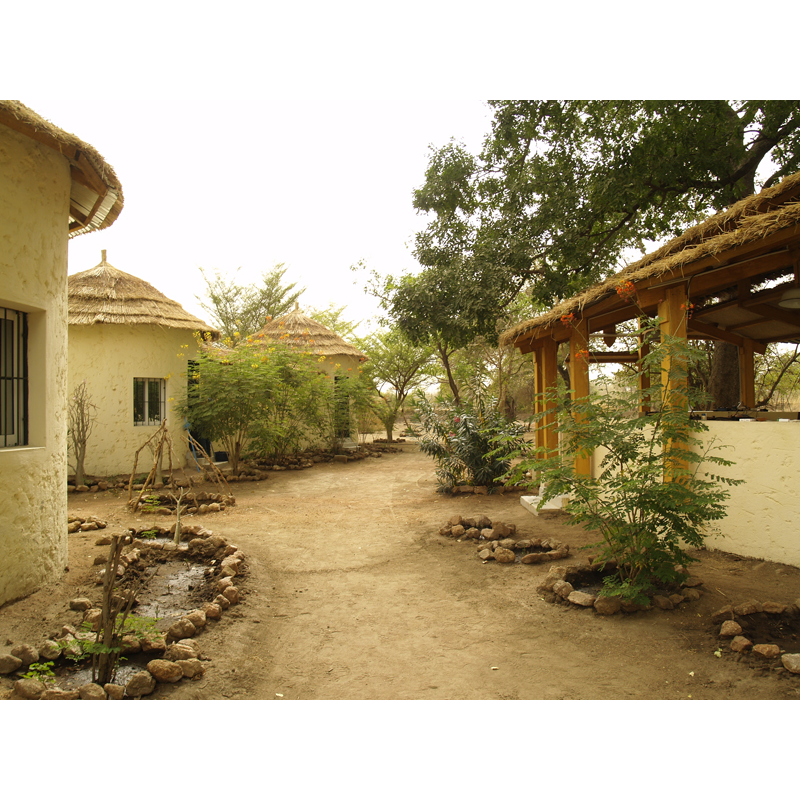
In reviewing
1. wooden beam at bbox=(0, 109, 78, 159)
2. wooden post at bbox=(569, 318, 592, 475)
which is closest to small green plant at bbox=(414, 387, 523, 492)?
wooden post at bbox=(569, 318, 592, 475)

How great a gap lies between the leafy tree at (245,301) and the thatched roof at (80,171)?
71.8 feet

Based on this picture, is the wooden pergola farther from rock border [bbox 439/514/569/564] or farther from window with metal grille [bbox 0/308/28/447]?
window with metal grille [bbox 0/308/28/447]

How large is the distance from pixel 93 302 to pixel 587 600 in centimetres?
1062

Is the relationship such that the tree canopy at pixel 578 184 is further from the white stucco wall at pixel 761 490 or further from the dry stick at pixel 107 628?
the dry stick at pixel 107 628

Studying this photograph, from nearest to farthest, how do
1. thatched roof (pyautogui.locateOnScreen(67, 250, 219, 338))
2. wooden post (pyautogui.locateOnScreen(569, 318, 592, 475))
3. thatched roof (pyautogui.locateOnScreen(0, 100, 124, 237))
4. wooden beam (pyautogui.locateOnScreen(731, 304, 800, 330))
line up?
thatched roof (pyautogui.locateOnScreen(0, 100, 124, 237))
wooden beam (pyautogui.locateOnScreen(731, 304, 800, 330))
wooden post (pyautogui.locateOnScreen(569, 318, 592, 475))
thatched roof (pyautogui.locateOnScreen(67, 250, 219, 338))

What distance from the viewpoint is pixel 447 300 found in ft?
30.8

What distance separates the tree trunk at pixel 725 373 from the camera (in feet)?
29.1

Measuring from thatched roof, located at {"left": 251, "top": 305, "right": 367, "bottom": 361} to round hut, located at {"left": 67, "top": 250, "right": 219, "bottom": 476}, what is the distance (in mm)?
4014

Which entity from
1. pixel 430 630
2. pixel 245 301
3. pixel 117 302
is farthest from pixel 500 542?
pixel 245 301

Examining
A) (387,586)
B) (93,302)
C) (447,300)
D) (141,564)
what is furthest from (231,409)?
(387,586)

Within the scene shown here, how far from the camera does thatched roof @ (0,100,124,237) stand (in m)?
4.10

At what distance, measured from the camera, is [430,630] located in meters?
3.96

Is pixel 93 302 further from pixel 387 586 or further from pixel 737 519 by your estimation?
pixel 737 519

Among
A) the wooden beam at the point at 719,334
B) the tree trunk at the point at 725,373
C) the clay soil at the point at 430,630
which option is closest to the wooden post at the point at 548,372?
the wooden beam at the point at 719,334
